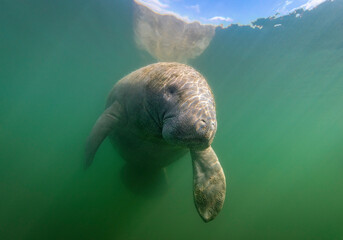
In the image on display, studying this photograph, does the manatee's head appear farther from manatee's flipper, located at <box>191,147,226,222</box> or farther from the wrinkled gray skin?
manatee's flipper, located at <box>191,147,226,222</box>

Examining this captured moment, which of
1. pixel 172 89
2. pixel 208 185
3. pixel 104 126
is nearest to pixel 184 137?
pixel 172 89

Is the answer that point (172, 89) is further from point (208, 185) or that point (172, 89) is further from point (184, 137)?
point (208, 185)

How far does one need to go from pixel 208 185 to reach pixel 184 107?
59.1 inches

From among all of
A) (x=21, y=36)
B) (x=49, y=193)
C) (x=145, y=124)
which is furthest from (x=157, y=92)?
(x=21, y=36)

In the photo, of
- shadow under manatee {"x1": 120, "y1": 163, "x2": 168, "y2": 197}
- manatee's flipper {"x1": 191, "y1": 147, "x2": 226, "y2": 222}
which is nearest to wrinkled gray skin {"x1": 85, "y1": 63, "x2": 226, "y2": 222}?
manatee's flipper {"x1": 191, "y1": 147, "x2": 226, "y2": 222}

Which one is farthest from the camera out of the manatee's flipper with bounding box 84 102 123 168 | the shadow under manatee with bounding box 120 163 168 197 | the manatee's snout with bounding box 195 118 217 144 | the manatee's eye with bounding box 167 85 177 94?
the shadow under manatee with bounding box 120 163 168 197

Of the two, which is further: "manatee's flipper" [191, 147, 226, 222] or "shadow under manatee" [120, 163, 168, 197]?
"shadow under manatee" [120, 163, 168, 197]

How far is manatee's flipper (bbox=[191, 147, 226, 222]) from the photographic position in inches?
112

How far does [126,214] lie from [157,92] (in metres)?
6.58

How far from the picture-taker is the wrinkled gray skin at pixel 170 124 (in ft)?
6.69

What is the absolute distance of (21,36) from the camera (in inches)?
679

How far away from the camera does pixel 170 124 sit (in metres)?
2.14

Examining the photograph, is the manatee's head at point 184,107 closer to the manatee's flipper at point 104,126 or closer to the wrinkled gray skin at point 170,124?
the wrinkled gray skin at point 170,124

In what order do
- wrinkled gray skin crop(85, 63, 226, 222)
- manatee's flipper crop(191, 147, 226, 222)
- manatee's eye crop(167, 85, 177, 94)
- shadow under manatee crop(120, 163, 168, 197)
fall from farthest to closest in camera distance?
shadow under manatee crop(120, 163, 168, 197) < manatee's flipper crop(191, 147, 226, 222) < manatee's eye crop(167, 85, 177, 94) < wrinkled gray skin crop(85, 63, 226, 222)
